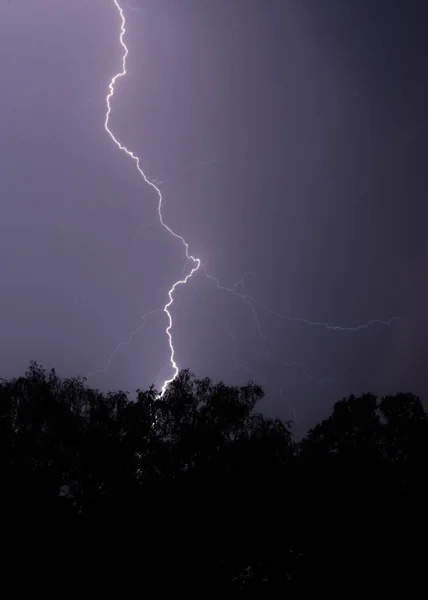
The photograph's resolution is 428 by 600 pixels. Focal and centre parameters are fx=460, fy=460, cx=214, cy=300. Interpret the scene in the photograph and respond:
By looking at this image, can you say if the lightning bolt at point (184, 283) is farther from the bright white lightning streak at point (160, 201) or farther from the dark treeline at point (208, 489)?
the dark treeline at point (208, 489)

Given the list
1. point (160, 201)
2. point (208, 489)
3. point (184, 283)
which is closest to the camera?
point (208, 489)

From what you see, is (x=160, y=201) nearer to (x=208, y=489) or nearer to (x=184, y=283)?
(x=184, y=283)

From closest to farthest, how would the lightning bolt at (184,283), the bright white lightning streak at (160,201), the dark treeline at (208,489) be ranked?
the dark treeline at (208,489) < the bright white lightning streak at (160,201) < the lightning bolt at (184,283)

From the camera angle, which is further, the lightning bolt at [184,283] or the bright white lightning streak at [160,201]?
the lightning bolt at [184,283]

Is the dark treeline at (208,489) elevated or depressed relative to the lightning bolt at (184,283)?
depressed

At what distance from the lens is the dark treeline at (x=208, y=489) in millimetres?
9219

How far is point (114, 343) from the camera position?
5012cm

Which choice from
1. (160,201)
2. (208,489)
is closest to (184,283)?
(160,201)

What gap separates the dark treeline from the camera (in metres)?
9.22

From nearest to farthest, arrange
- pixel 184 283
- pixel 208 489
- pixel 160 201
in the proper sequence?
pixel 208 489, pixel 160 201, pixel 184 283

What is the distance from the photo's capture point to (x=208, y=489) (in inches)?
431

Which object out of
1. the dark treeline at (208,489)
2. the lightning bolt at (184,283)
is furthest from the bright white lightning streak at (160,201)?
the dark treeline at (208,489)

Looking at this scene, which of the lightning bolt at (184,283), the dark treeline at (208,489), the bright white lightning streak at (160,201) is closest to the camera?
the dark treeline at (208,489)

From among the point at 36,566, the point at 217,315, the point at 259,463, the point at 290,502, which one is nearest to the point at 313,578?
the point at 290,502
